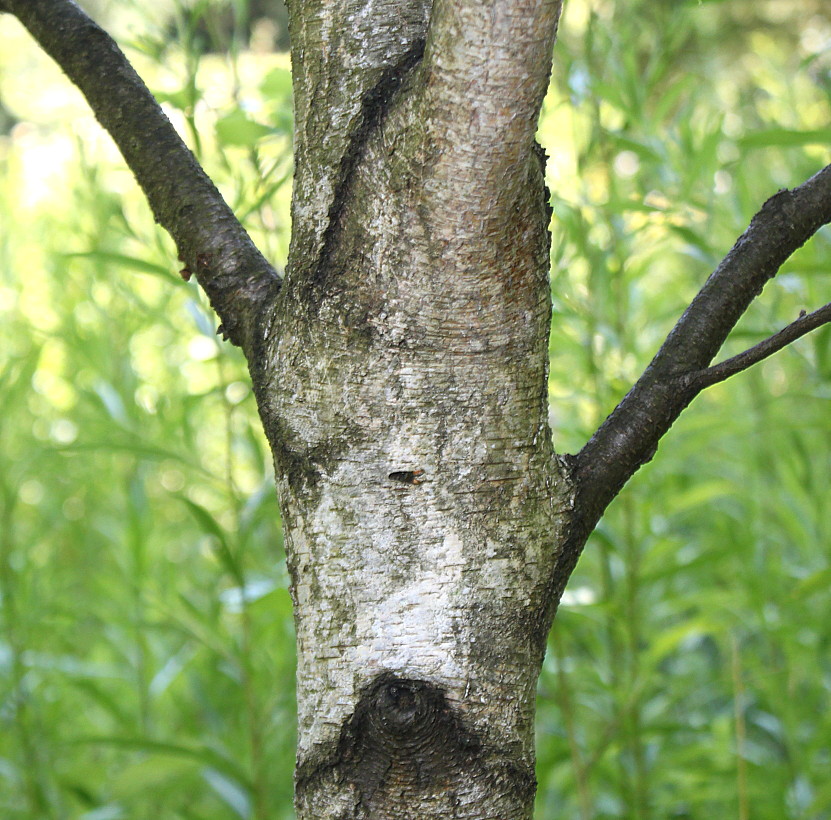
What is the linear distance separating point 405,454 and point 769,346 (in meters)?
0.19

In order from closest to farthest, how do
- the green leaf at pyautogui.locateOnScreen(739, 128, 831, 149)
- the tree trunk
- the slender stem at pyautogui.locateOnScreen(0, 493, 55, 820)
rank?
the tree trunk, the green leaf at pyautogui.locateOnScreen(739, 128, 831, 149), the slender stem at pyautogui.locateOnScreen(0, 493, 55, 820)

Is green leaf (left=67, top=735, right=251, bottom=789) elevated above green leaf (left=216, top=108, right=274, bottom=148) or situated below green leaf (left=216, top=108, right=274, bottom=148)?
below

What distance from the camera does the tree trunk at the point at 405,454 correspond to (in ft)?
1.42

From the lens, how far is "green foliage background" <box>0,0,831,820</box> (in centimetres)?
98

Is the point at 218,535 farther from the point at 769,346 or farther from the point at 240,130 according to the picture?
the point at 769,346

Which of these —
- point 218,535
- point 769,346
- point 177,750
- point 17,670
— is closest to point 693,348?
point 769,346

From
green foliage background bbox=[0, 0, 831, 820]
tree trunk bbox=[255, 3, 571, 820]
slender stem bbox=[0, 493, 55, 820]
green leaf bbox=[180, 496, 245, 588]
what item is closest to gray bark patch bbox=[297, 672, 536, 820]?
tree trunk bbox=[255, 3, 571, 820]

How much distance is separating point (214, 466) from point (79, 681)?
786 millimetres

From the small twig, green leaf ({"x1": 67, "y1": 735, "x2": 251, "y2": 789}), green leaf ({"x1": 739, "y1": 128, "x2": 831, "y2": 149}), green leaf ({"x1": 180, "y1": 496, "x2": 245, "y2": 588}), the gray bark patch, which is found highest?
green leaf ({"x1": 739, "y1": 128, "x2": 831, "y2": 149})

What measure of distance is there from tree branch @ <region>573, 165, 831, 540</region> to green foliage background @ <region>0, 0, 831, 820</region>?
0.26 metres

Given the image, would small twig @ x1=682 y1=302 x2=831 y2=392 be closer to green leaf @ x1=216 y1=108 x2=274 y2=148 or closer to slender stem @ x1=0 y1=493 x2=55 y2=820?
green leaf @ x1=216 y1=108 x2=274 y2=148

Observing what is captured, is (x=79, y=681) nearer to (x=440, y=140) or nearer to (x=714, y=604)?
(x=714, y=604)

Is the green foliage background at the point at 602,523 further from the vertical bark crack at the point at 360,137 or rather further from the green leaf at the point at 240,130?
the vertical bark crack at the point at 360,137

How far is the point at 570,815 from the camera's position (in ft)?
4.96
